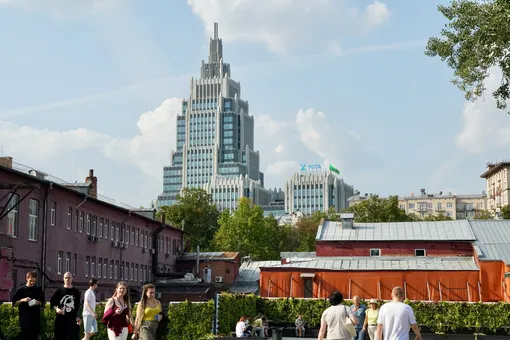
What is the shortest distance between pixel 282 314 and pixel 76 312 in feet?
86.7

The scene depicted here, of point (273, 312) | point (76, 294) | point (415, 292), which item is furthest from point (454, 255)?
point (76, 294)

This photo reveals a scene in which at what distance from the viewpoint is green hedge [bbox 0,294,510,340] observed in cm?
2778

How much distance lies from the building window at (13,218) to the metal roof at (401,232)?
99.0 feet

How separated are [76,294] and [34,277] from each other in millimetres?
1078

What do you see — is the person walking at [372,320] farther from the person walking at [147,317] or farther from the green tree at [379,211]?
the green tree at [379,211]

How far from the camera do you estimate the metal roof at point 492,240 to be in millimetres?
53684

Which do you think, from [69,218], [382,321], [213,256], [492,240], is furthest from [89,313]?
[213,256]

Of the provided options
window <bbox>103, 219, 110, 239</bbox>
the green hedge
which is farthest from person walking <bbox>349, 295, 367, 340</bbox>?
window <bbox>103, 219, 110, 239</bbox>

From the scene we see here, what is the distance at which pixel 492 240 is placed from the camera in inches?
2311

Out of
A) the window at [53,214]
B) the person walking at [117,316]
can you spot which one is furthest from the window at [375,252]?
the person walking at [117,316]

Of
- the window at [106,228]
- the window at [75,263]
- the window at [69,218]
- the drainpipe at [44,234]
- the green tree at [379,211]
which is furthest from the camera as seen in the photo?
the green tree at [379,211]

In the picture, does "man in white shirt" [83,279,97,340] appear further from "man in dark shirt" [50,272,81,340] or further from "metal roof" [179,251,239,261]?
"metal roof" [179,251,239,261]

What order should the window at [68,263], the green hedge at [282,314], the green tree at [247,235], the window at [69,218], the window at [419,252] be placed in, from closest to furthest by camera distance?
the green hedge at [282,314] → the window at [68,263] → the window at [69,218] → the window at [419,252] → the green tree at [247,235]

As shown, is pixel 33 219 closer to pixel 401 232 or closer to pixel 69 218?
pixel 69 218
